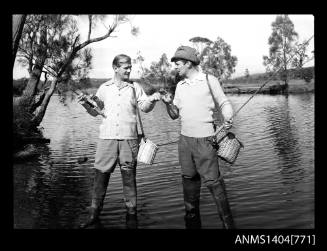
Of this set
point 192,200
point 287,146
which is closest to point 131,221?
point 192,200

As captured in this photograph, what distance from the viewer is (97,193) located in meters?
6.20

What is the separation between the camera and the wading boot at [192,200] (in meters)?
5.95

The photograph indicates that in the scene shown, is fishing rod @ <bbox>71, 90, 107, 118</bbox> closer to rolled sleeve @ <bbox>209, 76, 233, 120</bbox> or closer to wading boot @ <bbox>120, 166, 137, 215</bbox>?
wading boot @ <bbox>120, 166, 137, 215</bbox>

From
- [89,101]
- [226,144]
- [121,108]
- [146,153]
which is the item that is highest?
[89,101]

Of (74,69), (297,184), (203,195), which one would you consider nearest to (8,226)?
(203,195)

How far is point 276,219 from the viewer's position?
253 inches

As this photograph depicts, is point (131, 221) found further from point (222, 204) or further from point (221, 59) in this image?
point (221, 59)

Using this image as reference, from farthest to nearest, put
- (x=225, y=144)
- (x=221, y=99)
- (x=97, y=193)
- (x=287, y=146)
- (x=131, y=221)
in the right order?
1. (x=287, y=146)
2. (x=131, y=221)
3. (x=97, y=193)
4. (x=225, y=144)
5. (x=221, y=99)

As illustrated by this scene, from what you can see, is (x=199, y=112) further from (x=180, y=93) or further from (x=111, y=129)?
(x=111, y=129)

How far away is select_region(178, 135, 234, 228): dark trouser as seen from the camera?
5.54 m

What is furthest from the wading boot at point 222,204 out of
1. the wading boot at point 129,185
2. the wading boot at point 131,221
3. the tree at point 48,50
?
the tree at point 48,50

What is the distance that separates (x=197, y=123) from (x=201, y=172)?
641 mm

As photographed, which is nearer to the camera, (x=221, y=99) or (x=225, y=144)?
(x=221, y=99)

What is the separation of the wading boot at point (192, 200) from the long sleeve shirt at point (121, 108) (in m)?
1.00
